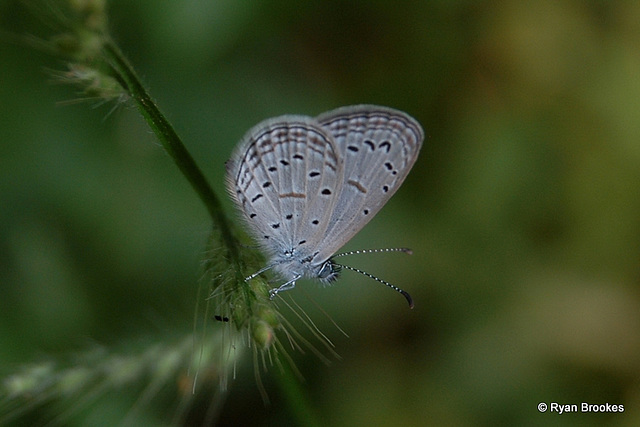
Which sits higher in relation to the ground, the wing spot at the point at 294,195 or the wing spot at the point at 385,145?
the wing spot at the point at 385,145

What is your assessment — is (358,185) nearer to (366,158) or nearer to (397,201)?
(366,158)

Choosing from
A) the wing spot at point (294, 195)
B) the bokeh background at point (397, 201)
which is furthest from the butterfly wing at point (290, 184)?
the bokeh background at point (397, 201)

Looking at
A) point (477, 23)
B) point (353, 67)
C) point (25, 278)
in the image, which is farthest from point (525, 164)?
point (25, 278)

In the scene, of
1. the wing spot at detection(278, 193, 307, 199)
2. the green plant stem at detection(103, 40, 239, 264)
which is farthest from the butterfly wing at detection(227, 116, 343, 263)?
the green plant stem at detection(103, 40, 239, 264)

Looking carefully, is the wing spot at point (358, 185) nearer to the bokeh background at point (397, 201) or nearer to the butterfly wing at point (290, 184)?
the butterfly wing at point (290, 184)

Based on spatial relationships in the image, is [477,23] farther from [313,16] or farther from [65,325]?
[65,325]

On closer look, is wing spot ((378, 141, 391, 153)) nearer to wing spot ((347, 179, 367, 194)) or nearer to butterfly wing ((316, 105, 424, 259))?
butterfly wing ((316, 105, 424, 259))
